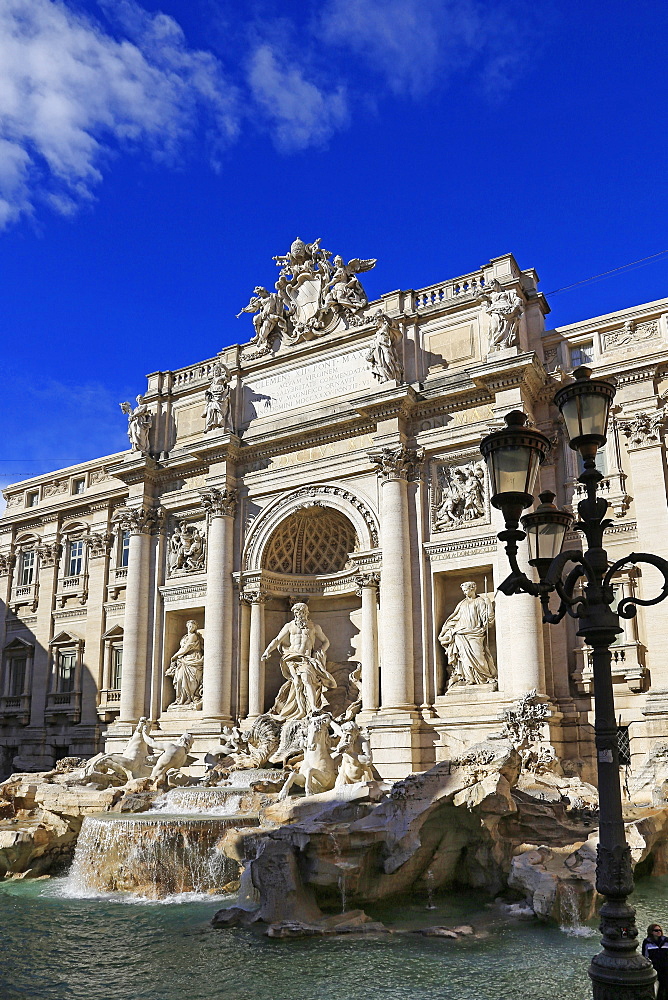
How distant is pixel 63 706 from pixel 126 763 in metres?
8.69

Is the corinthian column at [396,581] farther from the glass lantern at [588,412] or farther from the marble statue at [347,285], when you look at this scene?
the glass lantern at [588,412]

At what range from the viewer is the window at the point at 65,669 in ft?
93.4

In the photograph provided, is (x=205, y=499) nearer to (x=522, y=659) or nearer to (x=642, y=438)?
(x=522, y=659)

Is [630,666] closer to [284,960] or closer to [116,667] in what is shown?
[284,960]

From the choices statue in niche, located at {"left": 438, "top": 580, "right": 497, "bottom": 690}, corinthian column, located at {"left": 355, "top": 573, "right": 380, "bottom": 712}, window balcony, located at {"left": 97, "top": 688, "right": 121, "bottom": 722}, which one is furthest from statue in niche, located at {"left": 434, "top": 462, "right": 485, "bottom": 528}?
window balcony, located at {"left": 97, "top": 688, "right": 121, "bottom": 722}

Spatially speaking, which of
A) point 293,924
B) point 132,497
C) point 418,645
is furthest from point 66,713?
point 293,924

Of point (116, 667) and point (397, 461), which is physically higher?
point (397, 461)

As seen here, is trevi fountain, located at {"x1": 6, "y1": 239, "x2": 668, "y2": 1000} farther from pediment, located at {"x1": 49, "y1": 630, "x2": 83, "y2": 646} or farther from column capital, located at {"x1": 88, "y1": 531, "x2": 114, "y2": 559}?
pediment, located at {"x1": 49, "y1": 630, "x2": 83, "y2": 646}

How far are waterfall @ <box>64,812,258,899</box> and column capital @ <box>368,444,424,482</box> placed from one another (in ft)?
29.9

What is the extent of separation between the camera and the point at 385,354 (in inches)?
856

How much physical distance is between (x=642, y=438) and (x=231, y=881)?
483 inches

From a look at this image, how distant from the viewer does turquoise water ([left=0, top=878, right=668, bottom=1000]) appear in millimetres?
9016

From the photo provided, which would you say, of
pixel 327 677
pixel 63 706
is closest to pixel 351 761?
pixel 327 677

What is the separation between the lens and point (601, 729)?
640 centimetres
